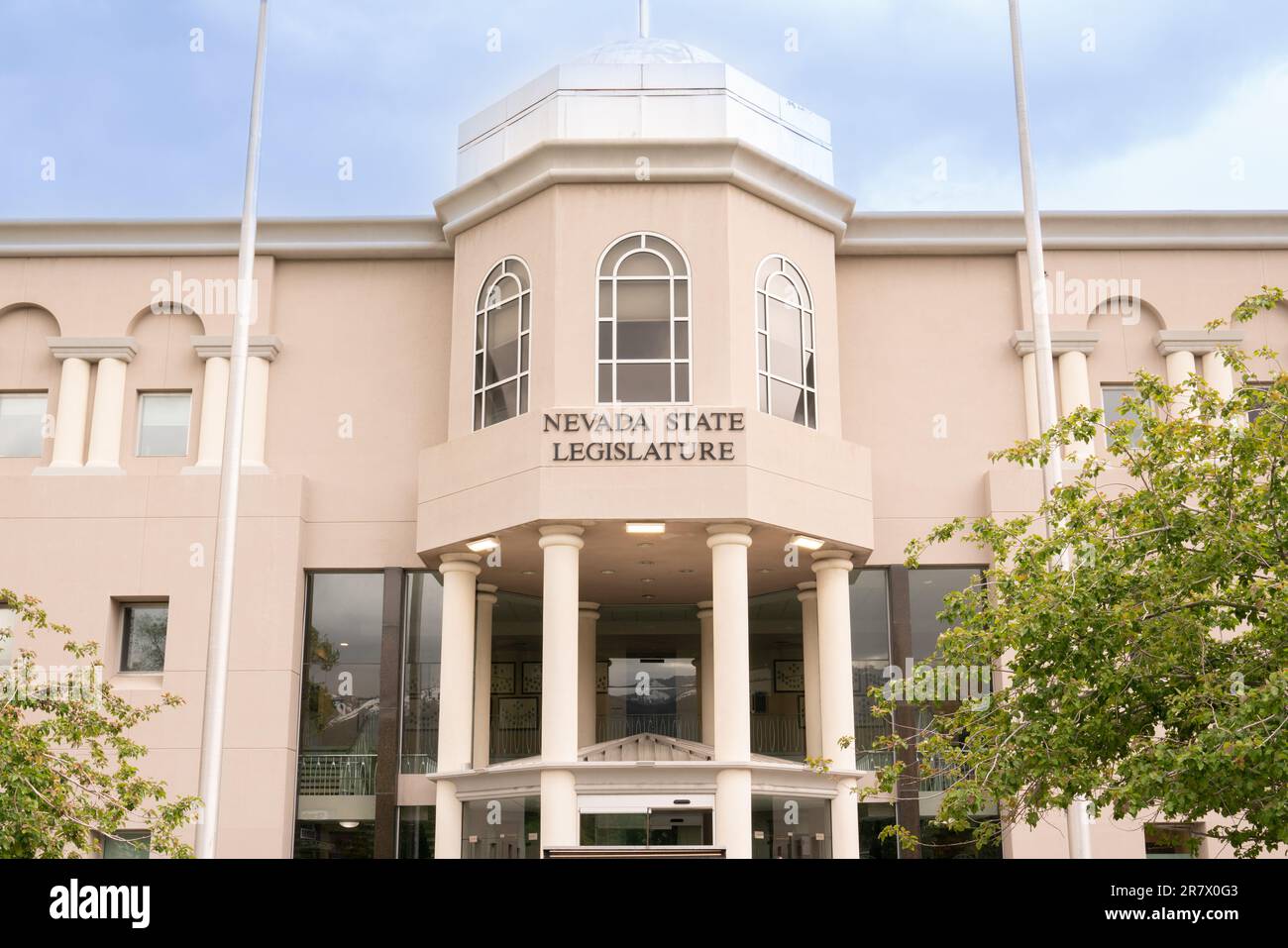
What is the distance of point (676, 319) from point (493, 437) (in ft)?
14.6

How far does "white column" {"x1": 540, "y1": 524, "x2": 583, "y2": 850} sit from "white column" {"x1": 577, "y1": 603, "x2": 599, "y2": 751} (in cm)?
529

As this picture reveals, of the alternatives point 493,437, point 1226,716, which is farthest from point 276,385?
point 1226,716

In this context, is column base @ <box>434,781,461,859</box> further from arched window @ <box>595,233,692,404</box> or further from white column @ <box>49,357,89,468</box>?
white column @ <box>49,357,89,468</box>

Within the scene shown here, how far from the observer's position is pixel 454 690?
27.0 metres

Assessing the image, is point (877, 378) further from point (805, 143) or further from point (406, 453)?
point (406, 453)

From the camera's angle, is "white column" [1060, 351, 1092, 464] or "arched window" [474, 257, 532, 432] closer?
"arched window" [474, 257, 532, 432]

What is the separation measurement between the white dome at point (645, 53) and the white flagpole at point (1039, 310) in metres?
6.41

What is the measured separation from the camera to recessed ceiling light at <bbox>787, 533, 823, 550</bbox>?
88.2 feet

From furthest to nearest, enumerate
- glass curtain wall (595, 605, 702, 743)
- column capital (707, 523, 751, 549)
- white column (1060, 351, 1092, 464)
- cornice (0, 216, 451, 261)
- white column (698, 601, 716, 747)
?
1. glass curtain wall (595, 605, 702, 743)
2. cornice (0, 216, 451, 261)
3. white column (698, 601, 716, 747)
4. white column (1060, 351, 1092, 464)
5. column capital (707, 523, 751, 549)

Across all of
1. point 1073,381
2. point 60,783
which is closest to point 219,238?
point 60,783

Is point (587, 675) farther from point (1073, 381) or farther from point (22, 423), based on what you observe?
point (22, 423)

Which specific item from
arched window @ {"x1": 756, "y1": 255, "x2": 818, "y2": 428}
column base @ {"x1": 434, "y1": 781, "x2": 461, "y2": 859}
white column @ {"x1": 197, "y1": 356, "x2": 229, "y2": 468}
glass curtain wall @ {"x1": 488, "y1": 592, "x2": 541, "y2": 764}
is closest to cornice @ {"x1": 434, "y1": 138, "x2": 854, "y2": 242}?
arched window @ {"x1": 756, "y1": 255, "x2": 818, "y2": 428}

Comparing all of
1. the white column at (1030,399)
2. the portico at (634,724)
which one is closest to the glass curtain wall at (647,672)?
the portico at (634,724)
